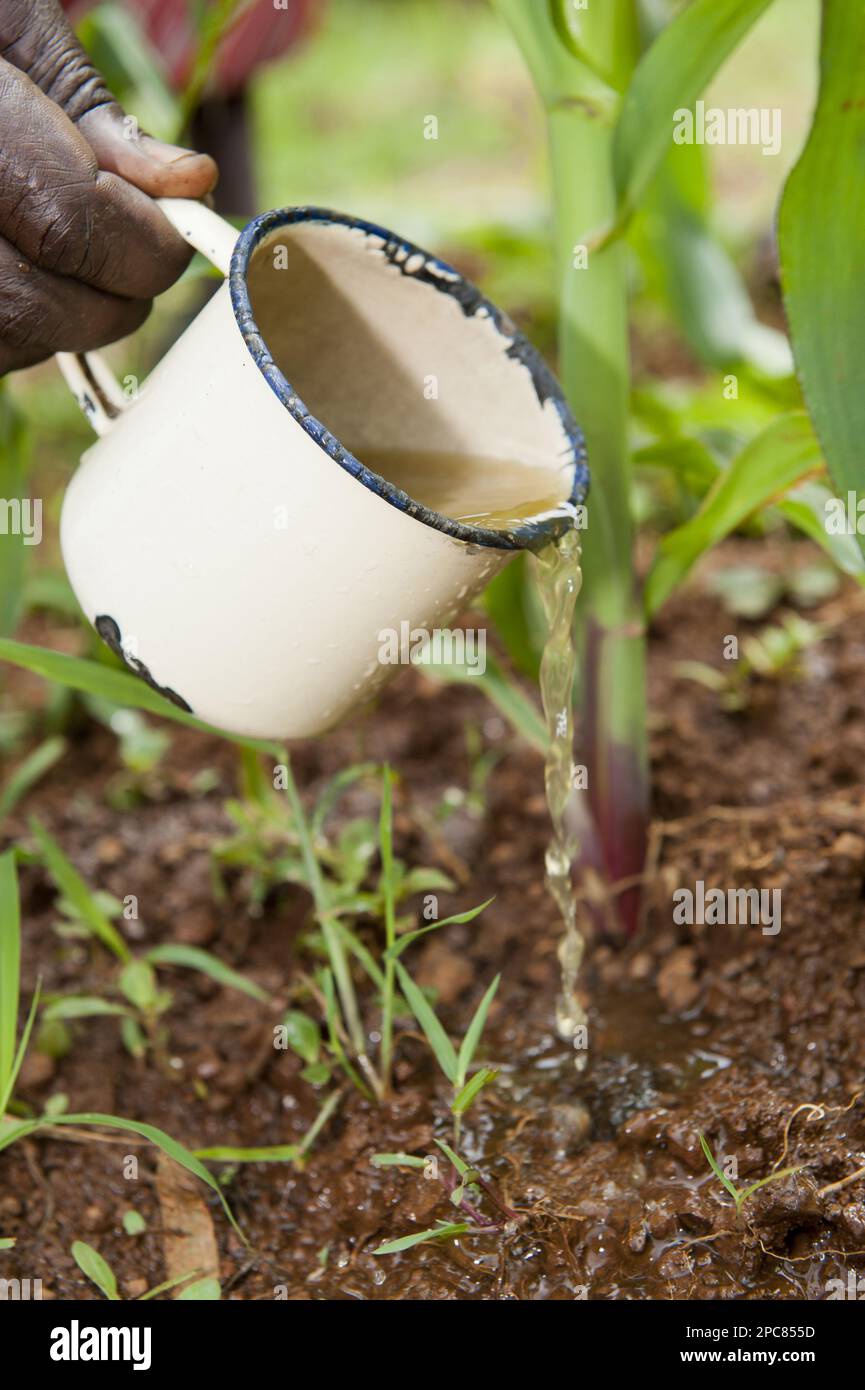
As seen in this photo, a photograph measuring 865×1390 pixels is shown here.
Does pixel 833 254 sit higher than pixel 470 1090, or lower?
higher

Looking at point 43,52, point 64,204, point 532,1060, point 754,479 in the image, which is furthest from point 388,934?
point 43,52

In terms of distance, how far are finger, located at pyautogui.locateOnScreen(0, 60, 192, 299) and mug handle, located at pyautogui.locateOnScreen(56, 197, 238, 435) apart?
2 centimetres

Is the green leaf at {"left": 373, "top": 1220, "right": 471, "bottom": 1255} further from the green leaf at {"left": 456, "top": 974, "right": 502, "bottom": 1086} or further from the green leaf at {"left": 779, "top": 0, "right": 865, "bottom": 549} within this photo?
the green leaf at {"left": 779, "top": 0, "right": 865, "bottom": 549}

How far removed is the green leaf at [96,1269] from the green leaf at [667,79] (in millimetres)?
Answer: 790

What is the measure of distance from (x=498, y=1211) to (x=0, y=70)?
0.78m

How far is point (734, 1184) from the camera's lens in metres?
0.90

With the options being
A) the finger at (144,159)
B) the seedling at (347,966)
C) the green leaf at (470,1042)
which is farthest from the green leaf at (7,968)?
the finger at (144,159)

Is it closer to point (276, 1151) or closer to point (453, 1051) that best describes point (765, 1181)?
point (453, 1051)

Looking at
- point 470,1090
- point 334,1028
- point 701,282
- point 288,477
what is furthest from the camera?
point 701,282

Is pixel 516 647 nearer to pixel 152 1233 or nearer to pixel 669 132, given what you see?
pixel 669 132

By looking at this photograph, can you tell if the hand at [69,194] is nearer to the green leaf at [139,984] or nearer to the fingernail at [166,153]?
the fingernail at [166,153]

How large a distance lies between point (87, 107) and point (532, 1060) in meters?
0.76

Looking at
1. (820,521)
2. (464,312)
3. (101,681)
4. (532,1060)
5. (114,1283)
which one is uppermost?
(464,312)

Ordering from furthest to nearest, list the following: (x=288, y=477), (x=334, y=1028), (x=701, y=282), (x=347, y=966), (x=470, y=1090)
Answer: (x=701, y=282) < (x=347, y=966) < (x=334, y=1028) < (x=470, y=1090) < (x=288, y=477)
